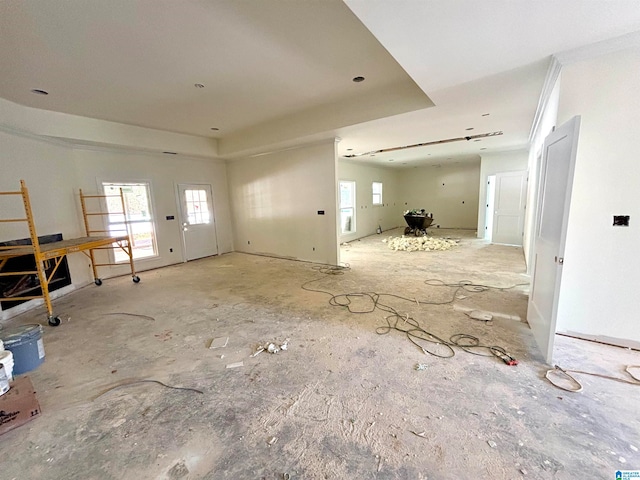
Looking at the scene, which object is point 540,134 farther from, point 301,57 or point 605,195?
point 301,57

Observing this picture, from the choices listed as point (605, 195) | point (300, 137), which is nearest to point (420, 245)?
point (300, 137)

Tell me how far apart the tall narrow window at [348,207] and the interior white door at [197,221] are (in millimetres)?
4063

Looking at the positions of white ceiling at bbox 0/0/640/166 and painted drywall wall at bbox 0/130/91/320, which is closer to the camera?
white ceiling at bbox 0/0/640/166

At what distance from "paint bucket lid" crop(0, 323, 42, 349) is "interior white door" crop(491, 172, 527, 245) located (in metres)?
9.20

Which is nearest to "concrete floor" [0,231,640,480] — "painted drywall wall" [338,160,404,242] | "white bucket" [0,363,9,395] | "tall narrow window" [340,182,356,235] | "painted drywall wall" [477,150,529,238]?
"white bucket" [0,363,9,395]

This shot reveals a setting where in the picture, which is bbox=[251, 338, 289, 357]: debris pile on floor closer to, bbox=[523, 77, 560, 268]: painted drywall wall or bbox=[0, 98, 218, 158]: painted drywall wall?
bbox=[523, 77, 560, 268]: painted drywall wall

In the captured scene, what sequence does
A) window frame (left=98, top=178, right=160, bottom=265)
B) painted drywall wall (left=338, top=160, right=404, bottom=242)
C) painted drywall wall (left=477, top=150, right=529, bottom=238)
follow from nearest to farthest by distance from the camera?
1. window frame (left=98, top=178, right=160, bottom=265)
2. painted drywall wall (left=477, top=150, right=529, bottom=238)
3. painted drywall wall (left=338, top=160, right=404, bottom=242)

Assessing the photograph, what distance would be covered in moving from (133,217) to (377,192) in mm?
8162

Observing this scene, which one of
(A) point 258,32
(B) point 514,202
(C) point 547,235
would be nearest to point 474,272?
(C) point 547,235

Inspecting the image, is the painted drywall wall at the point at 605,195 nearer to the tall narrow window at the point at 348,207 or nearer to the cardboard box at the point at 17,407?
the cardboard box at the point at 17,407

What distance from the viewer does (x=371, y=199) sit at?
1009 centimetres

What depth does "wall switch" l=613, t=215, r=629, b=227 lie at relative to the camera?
2.29 metres

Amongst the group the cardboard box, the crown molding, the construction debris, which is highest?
the crown molding

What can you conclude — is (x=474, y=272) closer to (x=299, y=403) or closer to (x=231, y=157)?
(x=299, y=403)
